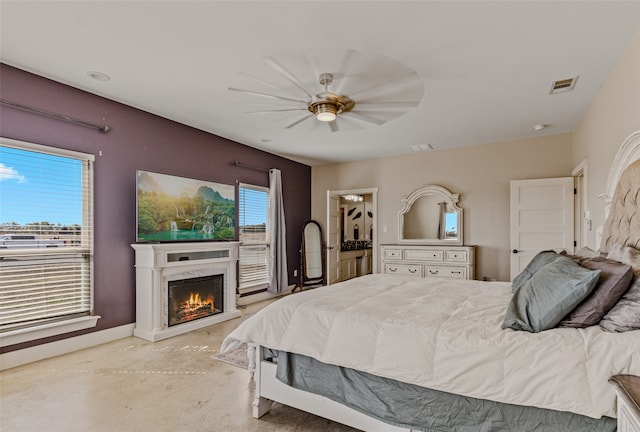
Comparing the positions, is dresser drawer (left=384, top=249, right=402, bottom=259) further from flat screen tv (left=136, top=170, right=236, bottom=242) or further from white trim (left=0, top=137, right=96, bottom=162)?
white trim (left=0, top=137, right=96, bottom=162)

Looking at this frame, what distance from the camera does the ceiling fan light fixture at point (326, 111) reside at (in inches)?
112

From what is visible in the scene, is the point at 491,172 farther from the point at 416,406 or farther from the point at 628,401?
the point at 628,401

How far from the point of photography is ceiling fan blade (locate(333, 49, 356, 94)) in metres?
2.56

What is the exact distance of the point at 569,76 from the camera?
294cm

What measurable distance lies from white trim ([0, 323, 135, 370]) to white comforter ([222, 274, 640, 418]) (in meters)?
1.97

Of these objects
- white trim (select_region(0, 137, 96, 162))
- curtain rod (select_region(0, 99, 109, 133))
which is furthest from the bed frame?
curtain rod (select_region(0, 99, 109, 133))

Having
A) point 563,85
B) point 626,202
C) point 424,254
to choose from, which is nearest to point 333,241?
point 424,254

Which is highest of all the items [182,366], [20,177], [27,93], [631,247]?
[27,93]

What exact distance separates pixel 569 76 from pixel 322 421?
339 centimetres

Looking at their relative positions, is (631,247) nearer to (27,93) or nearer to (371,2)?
(371,2)

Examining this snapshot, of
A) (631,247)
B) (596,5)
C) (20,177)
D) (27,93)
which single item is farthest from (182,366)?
(596,5)

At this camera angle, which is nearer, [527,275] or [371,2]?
[371,2]

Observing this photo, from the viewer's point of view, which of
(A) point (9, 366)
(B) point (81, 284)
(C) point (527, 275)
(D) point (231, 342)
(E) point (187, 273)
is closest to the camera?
(D) point (231, 342)

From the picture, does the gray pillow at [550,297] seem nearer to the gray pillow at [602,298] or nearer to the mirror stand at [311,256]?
the gray pillow at [602,298]
